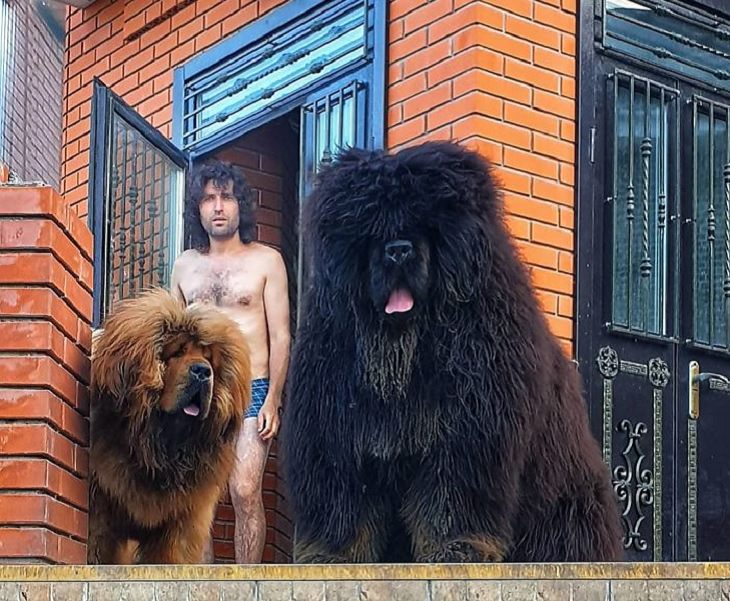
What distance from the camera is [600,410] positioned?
7133 mm

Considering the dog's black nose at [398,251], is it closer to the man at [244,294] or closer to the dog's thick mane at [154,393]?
the dog's thick mane at [154,393]

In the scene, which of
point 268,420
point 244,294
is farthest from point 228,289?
point 268,420

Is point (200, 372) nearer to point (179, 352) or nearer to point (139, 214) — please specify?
point (179, 352)

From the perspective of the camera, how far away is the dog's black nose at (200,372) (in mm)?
6074

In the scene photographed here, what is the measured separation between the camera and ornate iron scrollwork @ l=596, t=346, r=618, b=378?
715 cm

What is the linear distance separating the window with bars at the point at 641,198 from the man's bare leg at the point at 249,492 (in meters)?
1.61

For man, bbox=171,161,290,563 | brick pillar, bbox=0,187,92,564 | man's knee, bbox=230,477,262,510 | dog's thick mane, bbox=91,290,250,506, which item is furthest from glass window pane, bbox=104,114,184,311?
brick pillar, bbox=0,187,92,564

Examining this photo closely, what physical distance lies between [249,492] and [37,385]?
1819 millimetres

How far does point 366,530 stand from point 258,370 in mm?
1880

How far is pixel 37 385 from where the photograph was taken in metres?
5.34

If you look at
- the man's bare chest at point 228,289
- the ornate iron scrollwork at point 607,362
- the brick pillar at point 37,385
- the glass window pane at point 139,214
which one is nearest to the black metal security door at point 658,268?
the ornate iron scrollwork at point 607,362

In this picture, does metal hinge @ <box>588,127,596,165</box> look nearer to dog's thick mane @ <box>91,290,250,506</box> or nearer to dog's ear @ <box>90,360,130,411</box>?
→ dog's thick mane @ <box>91,290,250,506</box>

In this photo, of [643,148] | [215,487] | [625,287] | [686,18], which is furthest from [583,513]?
[686,18]

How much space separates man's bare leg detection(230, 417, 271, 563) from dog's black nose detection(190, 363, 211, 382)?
90cm
